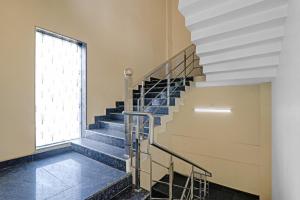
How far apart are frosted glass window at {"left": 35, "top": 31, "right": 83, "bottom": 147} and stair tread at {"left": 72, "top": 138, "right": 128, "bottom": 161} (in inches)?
12.0

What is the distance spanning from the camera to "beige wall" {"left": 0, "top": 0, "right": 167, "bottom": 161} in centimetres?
238

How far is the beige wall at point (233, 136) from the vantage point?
11.8 ft

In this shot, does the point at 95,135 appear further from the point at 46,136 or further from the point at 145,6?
the point at 145,6

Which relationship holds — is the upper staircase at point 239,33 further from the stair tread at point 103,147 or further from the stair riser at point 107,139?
the stair tread at point 103,147

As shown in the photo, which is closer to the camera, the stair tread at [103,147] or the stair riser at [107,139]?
the stair tread at [103,147]

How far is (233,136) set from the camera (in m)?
3.99

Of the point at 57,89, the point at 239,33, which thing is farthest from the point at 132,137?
the point at 239,33

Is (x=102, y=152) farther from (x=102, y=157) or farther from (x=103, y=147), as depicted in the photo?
(x=103, y=147)

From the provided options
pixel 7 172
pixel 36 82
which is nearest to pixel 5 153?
pixel 7 172

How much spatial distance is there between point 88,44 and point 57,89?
3.24ft

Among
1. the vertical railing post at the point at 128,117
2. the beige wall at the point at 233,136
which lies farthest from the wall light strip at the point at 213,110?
the vertical railing post at the point at 128,117

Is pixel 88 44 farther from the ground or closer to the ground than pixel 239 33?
farther from the ground

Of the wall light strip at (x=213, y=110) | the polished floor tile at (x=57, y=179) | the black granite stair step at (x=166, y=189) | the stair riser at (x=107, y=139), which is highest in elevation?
the wall light strip at (x=213, y=110)

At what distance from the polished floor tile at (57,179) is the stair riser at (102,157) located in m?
0.06
